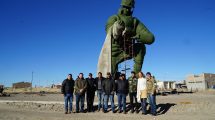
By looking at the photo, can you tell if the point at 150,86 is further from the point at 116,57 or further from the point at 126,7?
the point at 126,7

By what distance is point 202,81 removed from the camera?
205 feet

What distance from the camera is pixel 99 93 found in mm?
13148

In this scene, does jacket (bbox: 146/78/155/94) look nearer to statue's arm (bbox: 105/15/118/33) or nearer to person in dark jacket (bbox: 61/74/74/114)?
person in dark jacket (bbox: 61/74/74/114)

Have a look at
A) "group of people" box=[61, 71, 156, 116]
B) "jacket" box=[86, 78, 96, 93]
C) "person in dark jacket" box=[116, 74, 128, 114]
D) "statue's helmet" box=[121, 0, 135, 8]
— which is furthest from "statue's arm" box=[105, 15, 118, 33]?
"person in dark jacket" box=[116, 74, 128, 114]

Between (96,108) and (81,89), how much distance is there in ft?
5.52

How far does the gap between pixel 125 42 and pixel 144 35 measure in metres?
1.20

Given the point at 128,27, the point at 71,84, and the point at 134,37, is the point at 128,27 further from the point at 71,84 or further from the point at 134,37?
the point at 71,84

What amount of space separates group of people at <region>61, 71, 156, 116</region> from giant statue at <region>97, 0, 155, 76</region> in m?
4.27

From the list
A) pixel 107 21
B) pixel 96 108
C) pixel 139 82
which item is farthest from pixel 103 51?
pixel 139 82

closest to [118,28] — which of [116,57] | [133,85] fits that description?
[116,57]

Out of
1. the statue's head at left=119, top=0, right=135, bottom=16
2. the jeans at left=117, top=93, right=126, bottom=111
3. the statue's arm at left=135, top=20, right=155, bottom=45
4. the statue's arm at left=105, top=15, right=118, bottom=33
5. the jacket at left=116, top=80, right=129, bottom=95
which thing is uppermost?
the statue's head at left=119, top=0, right=135, bottom=16

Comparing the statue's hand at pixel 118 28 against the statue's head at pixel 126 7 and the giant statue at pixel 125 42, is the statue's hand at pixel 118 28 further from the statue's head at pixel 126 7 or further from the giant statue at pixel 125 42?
the statue's head at pixel 126 7

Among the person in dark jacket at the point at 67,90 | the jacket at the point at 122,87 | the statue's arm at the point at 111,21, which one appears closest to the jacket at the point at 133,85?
the jacket at the point at 122,87

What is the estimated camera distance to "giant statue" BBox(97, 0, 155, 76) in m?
16.9
